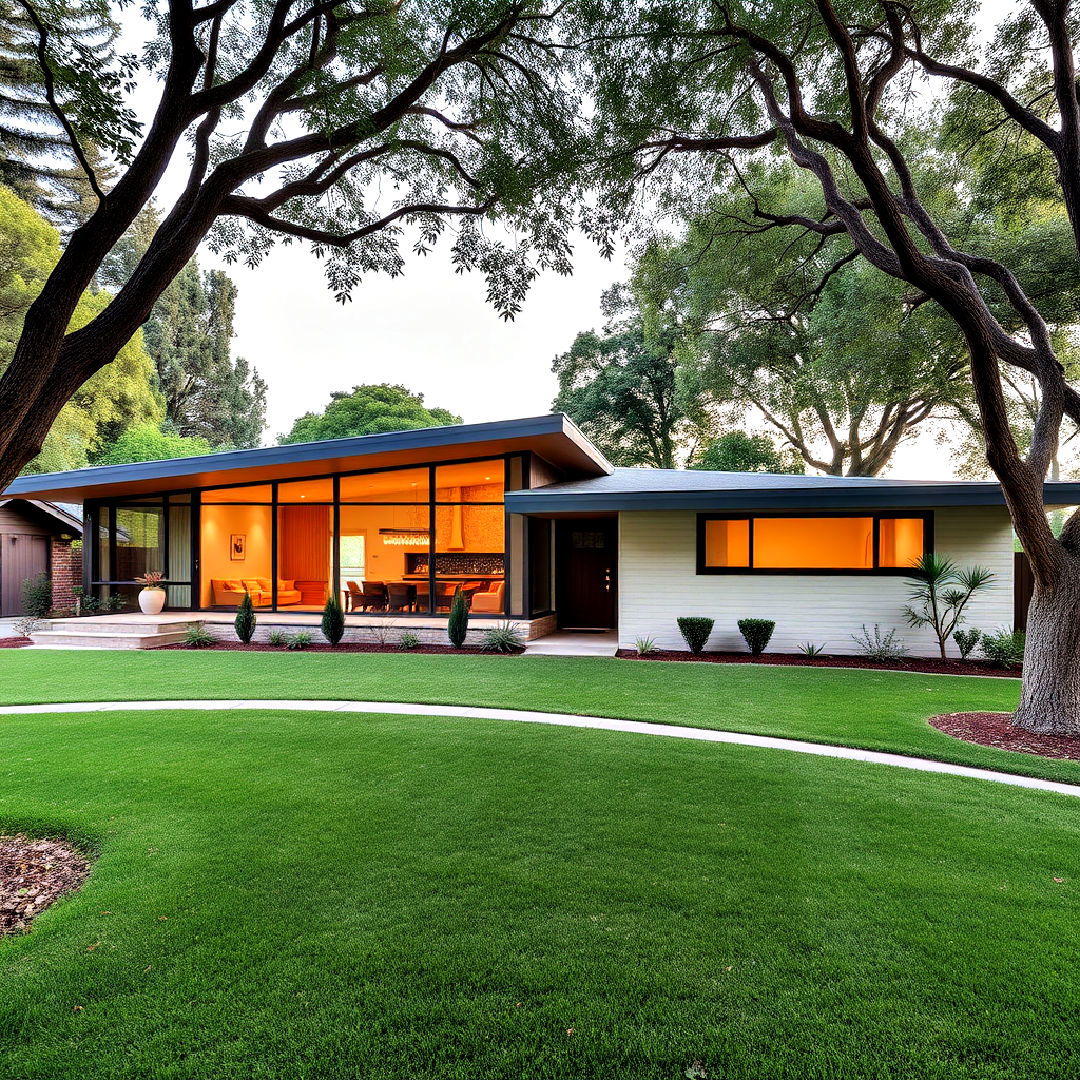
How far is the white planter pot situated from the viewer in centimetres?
1328

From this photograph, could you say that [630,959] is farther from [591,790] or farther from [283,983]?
[591,790]

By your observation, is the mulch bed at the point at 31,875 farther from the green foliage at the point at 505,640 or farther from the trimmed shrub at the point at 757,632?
the trimmed shrub at the point at 757,632

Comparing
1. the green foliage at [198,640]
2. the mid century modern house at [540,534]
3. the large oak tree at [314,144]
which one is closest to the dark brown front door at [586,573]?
the mid century modern house at [540,534]

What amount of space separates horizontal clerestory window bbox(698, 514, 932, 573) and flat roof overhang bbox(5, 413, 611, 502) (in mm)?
3133

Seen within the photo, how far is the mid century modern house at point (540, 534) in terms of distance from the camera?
33.3 ft

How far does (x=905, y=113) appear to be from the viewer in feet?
27.2

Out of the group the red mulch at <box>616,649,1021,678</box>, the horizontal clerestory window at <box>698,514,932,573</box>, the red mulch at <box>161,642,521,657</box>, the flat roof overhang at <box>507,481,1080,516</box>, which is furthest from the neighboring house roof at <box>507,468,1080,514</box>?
the red mulch at <box>161,642,521,657</box>

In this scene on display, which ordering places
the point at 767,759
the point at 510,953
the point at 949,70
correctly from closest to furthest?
the point at 510,953, the point at 767,759, the point at 949,70

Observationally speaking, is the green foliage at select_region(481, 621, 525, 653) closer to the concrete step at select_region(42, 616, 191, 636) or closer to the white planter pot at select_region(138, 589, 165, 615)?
the concrete step at select_region(42, 616, 191, 636)

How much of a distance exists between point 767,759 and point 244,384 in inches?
1662

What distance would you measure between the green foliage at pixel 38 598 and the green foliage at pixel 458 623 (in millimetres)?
11131

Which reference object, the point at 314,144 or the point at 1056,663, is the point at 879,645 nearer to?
the point at 1056,663

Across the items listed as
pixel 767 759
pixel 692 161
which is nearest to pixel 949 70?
pixel 692 161

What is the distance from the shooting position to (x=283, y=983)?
2334 mm
